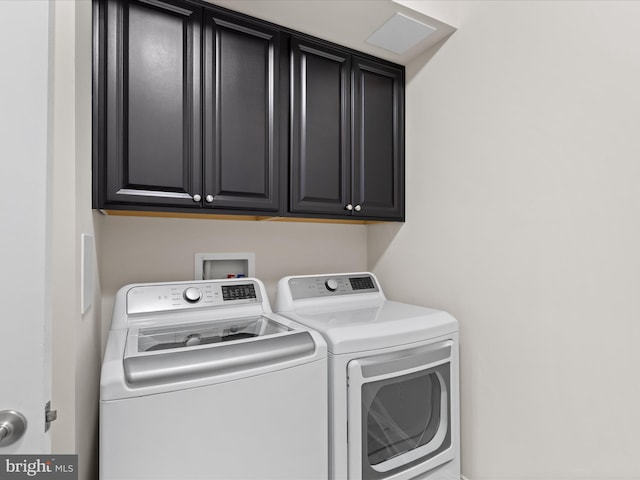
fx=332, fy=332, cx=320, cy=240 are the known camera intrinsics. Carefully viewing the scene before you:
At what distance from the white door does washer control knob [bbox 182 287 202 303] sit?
70cm

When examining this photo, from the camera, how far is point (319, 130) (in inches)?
66.4

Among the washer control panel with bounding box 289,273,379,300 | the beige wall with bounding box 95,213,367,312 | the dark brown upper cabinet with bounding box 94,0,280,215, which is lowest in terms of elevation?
the washer control panel with bounding box 289,273,379,300

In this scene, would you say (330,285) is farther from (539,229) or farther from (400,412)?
(539,229)

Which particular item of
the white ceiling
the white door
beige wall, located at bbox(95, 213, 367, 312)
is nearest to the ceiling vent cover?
the white ceiling

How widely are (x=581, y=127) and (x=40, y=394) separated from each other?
70.3 inches

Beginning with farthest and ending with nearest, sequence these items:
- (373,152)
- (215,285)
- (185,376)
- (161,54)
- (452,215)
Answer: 1. (373,152)
2. (452,215)
3. (215,285)
4. (161,54)
5. (185,376)

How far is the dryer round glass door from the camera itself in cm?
120

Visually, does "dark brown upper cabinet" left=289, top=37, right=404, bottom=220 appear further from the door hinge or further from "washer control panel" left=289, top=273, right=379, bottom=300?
the door hinge

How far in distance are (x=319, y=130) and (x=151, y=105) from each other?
762 millimetres

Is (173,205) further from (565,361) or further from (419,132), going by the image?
(565,361)

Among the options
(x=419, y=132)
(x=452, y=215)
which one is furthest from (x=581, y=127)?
(x=419, y=132)

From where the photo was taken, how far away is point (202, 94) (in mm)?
1405

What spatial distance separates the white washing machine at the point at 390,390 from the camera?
1.19 meters

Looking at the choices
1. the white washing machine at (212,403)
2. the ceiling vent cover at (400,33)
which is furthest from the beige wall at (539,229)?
the white washing machine at (212,403)
